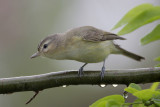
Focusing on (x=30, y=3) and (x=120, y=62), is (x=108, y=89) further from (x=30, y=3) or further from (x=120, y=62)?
(x=30, y=3)

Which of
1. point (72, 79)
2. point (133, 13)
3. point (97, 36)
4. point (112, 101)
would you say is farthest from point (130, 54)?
point (112, 101)

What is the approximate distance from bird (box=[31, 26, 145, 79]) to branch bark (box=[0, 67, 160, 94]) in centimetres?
114

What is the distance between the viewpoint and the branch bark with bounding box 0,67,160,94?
239cm

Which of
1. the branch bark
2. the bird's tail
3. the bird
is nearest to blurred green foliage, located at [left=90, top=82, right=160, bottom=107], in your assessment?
the branch bark

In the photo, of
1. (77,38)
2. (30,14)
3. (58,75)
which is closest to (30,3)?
(30,14)

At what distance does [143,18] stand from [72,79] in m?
0.75

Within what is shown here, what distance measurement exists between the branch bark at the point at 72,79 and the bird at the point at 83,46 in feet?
3.73

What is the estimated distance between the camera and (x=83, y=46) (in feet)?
12.9

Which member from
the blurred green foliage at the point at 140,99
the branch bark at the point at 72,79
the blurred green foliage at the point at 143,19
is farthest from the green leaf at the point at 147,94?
the branch bark at the point at 72,79

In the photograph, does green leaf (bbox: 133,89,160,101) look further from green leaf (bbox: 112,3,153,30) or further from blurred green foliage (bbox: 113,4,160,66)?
green leaf (bbox: 112,3,153,30)

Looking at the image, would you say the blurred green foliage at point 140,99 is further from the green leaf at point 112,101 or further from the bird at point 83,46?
the bird at point 83,46

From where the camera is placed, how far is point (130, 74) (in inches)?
97.1

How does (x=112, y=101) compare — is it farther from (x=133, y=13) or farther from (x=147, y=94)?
(x=133, y=13)

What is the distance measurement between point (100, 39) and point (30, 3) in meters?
3.57
